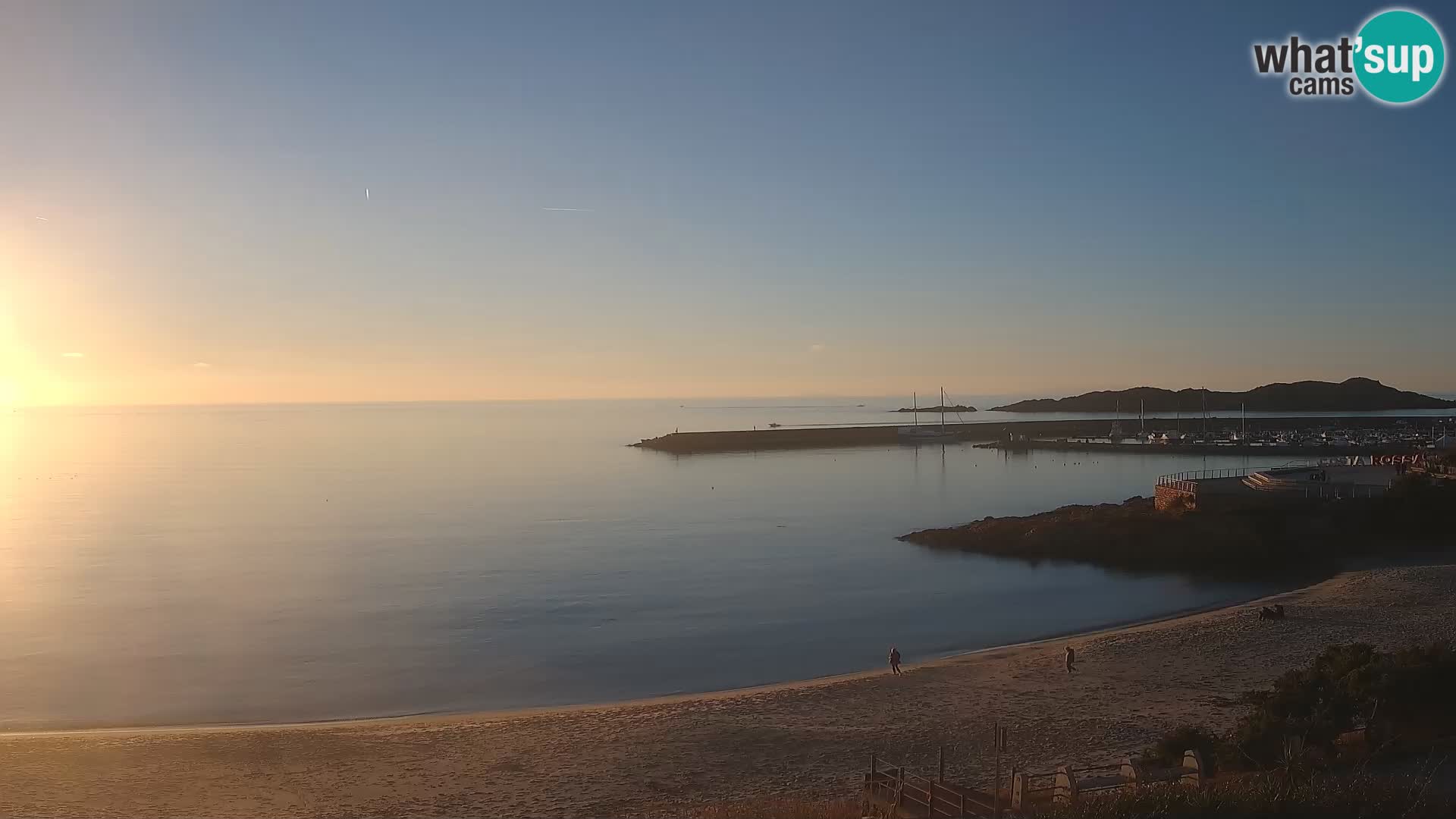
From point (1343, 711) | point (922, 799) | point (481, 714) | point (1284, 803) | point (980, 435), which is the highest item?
point (980, 435)

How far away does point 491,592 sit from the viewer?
1359 inches

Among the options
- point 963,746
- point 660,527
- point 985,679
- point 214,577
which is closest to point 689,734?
point 963,746

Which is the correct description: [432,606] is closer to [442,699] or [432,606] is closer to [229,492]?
[442,699]

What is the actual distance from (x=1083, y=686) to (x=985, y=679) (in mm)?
2079

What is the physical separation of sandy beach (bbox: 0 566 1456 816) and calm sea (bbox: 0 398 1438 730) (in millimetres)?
2888

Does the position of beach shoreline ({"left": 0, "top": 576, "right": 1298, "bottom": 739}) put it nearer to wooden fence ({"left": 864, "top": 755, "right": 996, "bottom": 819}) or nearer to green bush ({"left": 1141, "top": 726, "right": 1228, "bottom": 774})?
green bush ({"left": 1141, "top": 726, "right": 1228, "bottom": 774})

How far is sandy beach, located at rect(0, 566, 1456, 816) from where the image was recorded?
14195 millimetres

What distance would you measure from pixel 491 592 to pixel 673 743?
64.0 feet

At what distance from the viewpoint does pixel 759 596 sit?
3284 cm

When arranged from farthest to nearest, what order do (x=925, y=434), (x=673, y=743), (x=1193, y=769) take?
(x=925, y=434) < (x=673, y=743) < (x=1193, y=769)

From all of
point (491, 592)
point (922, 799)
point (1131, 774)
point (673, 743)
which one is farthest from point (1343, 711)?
point (491, 592)

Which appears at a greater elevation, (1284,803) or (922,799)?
(1284,803)

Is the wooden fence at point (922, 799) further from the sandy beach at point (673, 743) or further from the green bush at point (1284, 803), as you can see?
the sandy beach at point (673, 743)

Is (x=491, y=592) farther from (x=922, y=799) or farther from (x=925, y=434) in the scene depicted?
(x=925, y=434)
